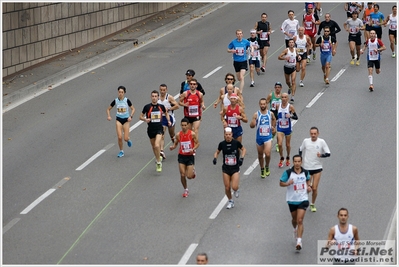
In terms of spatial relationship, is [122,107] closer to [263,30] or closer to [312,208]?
[312,208]

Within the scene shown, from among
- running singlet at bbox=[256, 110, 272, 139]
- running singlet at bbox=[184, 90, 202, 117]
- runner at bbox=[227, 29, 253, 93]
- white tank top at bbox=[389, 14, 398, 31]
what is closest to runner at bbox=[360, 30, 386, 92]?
runner at bbox=[227, 29, 253, 93]

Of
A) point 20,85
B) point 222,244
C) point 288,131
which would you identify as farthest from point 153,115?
point 20,85

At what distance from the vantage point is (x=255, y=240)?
16.8 metres

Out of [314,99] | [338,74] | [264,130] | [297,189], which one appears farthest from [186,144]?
[338,74]

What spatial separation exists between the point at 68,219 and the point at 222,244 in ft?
11.2

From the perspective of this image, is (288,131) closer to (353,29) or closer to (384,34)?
(353,29)

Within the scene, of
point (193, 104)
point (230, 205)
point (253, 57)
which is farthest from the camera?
point (253, 57)

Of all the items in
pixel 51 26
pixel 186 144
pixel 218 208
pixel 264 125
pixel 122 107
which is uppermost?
pixel 51 26

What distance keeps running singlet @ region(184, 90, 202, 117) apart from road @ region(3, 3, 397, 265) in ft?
3.51

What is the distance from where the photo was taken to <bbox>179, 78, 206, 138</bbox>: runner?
21062 mm

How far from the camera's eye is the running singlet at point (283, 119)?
19881 mm

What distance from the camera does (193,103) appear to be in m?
21.1

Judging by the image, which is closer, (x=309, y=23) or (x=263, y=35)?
(x=263, y=35)

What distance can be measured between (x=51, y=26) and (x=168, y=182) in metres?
12.5
